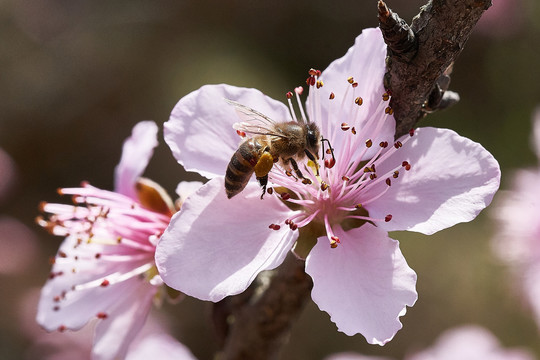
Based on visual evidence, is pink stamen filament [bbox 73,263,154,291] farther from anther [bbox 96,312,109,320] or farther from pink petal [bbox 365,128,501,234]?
pink petal [bbox 365,128,501,234]

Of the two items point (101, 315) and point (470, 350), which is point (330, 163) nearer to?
point (101, 315)

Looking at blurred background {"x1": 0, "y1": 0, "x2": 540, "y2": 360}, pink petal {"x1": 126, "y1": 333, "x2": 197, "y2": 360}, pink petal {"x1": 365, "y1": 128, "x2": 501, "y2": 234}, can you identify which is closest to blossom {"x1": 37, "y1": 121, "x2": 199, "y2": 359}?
pink petal {"x1": 126, "y1": 333, "x2": 197, "y2": 360}

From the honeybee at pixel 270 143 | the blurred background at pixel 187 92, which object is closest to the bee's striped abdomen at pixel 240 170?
the honeybee at pixel 270 143

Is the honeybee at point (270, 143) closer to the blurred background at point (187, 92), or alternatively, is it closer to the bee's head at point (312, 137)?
the bee's head at point (312, 137)

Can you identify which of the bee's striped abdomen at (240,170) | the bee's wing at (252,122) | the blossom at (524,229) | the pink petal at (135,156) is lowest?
the blossom at (524,229)

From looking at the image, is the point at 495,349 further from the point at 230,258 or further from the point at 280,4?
the point at 280,4

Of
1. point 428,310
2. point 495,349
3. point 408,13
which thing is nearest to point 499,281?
point 428,310

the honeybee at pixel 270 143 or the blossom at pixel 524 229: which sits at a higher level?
the honeybee at pixel 270 143
